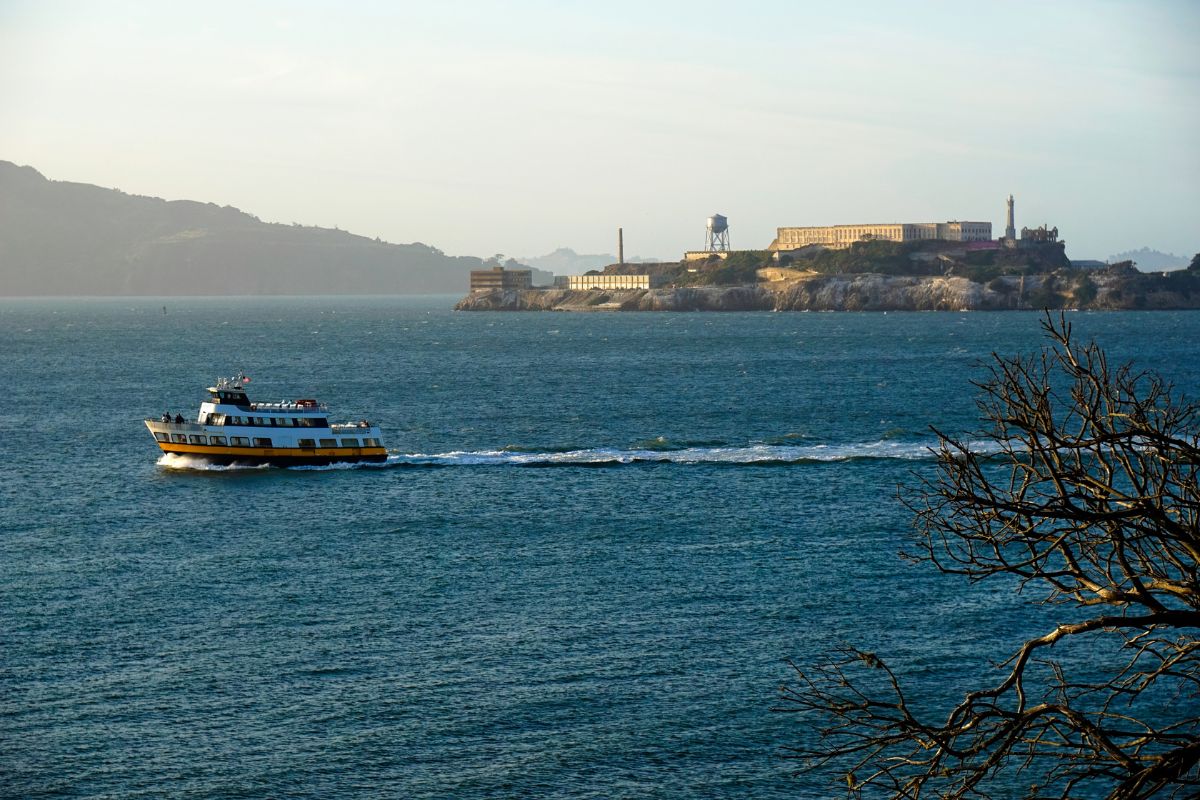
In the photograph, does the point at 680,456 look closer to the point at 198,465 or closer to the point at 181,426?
the point at 198,465

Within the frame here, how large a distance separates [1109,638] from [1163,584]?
33533 millimetres

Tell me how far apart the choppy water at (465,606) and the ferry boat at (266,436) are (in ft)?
5.49

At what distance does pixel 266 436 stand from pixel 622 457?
65.6 ft

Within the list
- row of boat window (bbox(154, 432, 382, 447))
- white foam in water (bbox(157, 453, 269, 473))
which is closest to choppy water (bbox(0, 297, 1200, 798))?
white foam in water (bbox(157, 453, 269, 473))

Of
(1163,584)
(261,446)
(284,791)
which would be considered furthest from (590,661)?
(261,446)

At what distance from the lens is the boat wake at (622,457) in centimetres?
7612

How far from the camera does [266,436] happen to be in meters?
77.5

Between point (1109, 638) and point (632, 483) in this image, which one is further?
point (632, 483)

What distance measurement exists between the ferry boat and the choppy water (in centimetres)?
167

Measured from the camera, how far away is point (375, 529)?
58.7m

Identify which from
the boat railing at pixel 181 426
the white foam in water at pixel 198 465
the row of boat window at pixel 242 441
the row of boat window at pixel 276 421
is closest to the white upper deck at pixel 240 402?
the row of boat window at pixel 276 421

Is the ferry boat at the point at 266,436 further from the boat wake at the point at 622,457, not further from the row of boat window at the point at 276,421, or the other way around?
the boat wake at the point at 622,457

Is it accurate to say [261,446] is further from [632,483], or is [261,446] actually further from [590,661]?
[590,661]

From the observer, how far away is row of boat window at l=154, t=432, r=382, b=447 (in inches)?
3007
